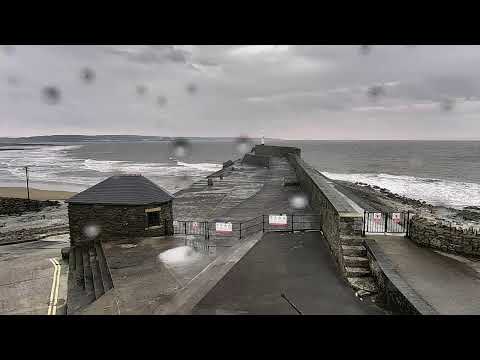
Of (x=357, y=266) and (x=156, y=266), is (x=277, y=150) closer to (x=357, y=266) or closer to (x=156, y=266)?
(x=156, y=266)

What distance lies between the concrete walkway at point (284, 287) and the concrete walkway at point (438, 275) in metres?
1.49

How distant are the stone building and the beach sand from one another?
87.4 feet

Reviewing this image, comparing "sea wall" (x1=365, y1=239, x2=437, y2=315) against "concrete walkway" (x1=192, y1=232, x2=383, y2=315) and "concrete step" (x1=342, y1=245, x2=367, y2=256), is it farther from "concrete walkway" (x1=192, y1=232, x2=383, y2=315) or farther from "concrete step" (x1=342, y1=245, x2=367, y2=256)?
"concrete walkway" (x1=192, y1=232, x2=383, y2=315)

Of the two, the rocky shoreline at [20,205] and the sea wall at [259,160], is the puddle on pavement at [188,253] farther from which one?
the sea wall at [259,160]

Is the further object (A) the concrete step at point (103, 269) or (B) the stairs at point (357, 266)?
(A) the concrete step at point (103, 269)

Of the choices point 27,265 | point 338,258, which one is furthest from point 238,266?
point 27,265

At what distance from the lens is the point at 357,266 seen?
8.84m

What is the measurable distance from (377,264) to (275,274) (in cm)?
250

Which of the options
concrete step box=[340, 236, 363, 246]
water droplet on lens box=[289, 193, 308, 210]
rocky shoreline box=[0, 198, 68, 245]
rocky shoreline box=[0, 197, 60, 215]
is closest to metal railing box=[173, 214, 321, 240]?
water droplet on lens box=[289, 193, 308, 210]

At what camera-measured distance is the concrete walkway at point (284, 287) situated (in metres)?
6.81

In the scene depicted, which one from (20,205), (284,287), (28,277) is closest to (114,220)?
(28,277)

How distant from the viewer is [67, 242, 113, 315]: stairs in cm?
996

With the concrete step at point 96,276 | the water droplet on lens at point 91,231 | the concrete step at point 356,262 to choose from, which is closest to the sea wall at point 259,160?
the water droplet on lens at point 91,231
